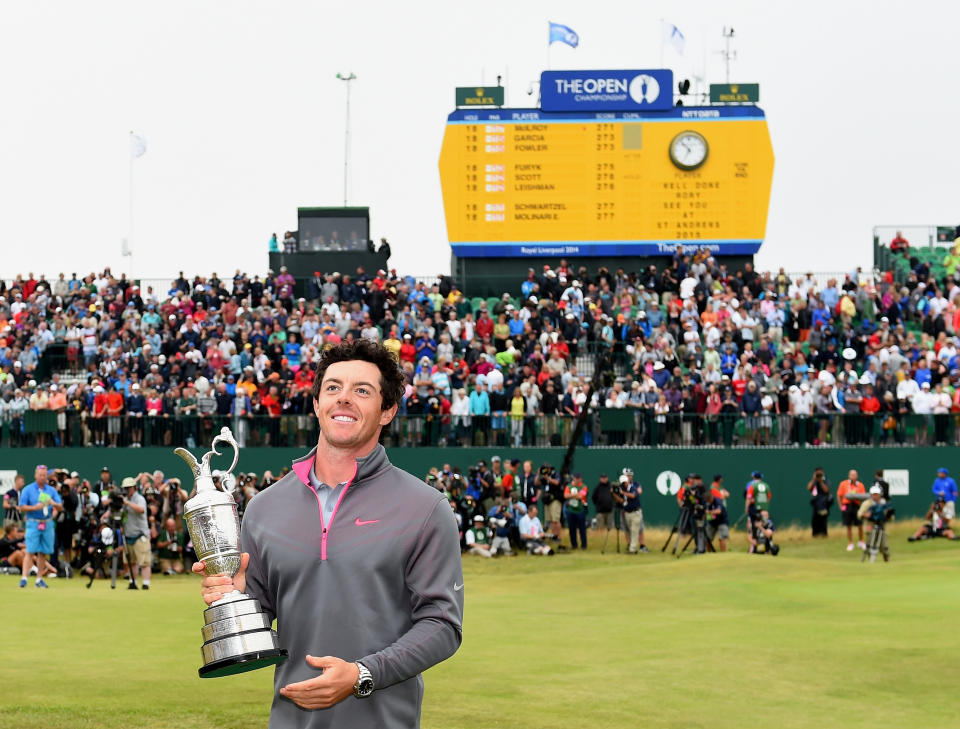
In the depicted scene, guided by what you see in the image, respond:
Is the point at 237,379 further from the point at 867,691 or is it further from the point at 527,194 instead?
the point at 867,691

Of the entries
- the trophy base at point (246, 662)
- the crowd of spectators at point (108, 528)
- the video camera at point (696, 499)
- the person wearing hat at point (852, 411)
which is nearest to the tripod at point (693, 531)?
the video camera at point (696, 499)

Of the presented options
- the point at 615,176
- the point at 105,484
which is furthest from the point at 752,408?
the point at 105,484

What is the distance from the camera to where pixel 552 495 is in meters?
29.5

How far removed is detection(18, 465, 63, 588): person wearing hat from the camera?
Answer: 72.8 ft

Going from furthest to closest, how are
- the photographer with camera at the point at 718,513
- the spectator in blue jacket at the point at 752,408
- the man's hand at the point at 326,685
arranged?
the spectator in blue jacket at the point at 752,408 → the photographer with camera at the point at 718,513 → the man's hand at the point at 326,685

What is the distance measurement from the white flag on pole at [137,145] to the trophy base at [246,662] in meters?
44.5

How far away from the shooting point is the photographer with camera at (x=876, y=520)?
26.2m

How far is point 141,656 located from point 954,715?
7853 millimetres

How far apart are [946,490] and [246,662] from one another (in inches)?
1090

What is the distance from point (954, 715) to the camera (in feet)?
37.8

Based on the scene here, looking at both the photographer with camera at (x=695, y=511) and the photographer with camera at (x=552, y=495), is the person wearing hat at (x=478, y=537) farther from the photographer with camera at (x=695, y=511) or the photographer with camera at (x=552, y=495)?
the photographer with camera at (x=695, y=511)

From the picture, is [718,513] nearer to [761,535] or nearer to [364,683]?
[761,535]

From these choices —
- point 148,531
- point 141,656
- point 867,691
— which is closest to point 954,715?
point 867,691

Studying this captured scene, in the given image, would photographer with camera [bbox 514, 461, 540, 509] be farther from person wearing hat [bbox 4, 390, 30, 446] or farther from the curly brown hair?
the curly brown hair
